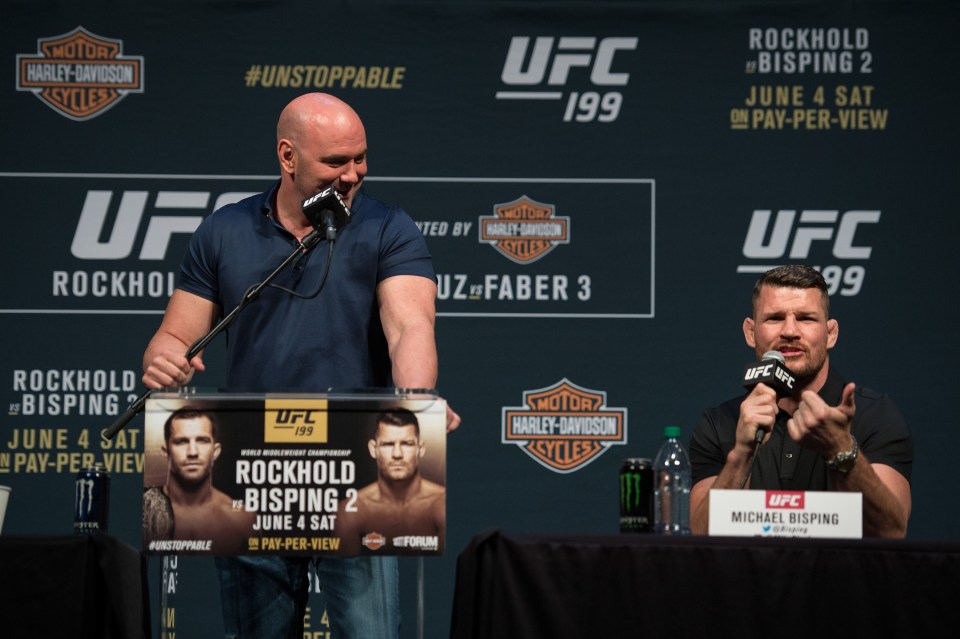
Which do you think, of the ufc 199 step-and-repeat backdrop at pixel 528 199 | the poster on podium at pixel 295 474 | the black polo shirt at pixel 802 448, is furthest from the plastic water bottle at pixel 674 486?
the ufc 199 step-and-repeat backdrop at pixel 528 199

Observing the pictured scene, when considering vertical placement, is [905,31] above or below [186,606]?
above

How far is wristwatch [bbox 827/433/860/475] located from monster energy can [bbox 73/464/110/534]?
1456 mm

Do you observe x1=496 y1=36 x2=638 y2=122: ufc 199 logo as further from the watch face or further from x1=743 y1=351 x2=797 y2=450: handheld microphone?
the watch face

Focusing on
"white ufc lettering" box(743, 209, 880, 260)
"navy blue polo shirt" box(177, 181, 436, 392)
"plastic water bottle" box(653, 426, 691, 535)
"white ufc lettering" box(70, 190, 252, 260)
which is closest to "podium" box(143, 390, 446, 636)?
"navy blue polo shirt" box(177, 181, 436, 392)

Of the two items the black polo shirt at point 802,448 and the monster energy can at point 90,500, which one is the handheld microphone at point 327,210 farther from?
the black polo shirt at point 802,448

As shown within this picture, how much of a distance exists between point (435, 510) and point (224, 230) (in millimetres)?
1059

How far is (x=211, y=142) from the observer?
4195mm

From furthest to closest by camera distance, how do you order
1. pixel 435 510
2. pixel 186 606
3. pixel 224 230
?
pixel 186 606 → pixel 224 230 → pixel 435 510

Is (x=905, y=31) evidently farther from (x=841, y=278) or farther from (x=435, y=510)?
(x=435, y=510)

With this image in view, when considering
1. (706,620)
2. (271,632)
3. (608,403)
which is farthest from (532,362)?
(706,620)

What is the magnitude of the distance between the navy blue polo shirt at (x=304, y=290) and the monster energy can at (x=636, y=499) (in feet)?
2.25

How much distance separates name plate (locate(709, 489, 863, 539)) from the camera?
6.62ft

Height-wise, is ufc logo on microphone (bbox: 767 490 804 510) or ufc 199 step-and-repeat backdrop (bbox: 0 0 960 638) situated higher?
ufc 199 step-and-repeat backdrop (bbox: 0 0 960 638)

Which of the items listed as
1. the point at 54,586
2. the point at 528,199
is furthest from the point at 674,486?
the point at 528,199
